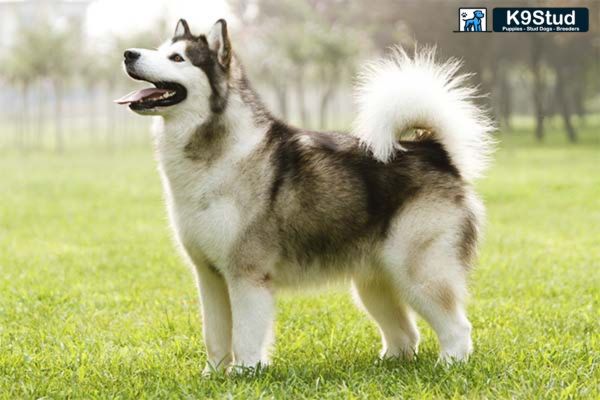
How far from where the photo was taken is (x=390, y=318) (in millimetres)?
4566

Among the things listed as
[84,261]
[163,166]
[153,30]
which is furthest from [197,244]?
[153,30]

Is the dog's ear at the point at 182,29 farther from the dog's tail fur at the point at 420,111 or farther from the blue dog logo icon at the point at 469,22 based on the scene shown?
the blue dog logo icon at the point at 469,22

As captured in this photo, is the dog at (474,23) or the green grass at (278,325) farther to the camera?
the dog at (474,23)

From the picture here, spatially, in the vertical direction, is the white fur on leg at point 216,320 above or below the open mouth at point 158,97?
below

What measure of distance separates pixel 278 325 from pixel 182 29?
2180 mm

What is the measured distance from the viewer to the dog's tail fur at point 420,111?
168 inches

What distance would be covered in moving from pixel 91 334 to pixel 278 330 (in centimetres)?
119

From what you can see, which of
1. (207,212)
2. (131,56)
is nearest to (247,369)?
(207,212)

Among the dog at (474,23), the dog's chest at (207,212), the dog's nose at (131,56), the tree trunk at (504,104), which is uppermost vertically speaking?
the tree trunk at (504,104)

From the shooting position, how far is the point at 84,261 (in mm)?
8086

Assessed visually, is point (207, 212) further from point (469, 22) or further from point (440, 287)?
point (469, 22)

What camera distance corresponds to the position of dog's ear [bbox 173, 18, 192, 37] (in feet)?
13.5

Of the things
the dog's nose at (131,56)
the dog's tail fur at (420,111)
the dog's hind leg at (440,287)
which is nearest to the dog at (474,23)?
the dog's tail fur at (420,111)

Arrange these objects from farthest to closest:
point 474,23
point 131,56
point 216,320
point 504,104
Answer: point 504,104, point 474,23, point 216,320, point 131,56
